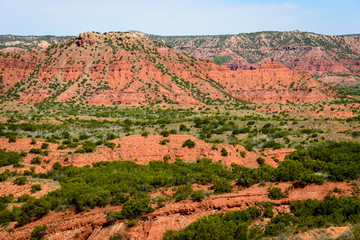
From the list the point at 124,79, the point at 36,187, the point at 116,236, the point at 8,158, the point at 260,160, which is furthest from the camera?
the point at 124,79

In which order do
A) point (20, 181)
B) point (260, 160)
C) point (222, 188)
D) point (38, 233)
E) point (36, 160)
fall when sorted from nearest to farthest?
point (38, 233)
point (222, 188)
point (20, 181)
point (36, 160)
point (260, 160)

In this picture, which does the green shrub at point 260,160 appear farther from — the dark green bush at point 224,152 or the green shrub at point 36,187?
the green shrub at point 36,187

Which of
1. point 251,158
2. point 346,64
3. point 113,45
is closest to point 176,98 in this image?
point 113,45

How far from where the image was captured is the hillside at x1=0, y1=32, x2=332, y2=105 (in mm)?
87375

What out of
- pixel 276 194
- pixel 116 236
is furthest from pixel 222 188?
pixel 116 236

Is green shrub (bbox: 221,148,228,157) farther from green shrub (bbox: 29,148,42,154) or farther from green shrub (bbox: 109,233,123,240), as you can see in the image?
green shrub (bbox: 29,148,42,154)

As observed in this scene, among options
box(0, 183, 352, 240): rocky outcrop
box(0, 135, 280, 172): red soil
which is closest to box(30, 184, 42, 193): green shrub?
box(0, 183, 352, 240): rocky outcrop

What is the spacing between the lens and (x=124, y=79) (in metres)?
92.9

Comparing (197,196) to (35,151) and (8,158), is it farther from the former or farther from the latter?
(35,151)

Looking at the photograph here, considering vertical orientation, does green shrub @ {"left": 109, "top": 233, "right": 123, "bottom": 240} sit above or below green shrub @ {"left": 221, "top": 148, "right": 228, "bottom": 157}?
above

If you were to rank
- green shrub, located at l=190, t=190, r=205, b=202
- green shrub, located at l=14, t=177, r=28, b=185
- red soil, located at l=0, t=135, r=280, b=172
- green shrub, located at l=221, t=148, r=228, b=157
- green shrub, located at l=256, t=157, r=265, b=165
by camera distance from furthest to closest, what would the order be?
1. green shrub, located at l=221, t=148, r=228, b=157
2. green shrub, located at l=256, t=157, r=265, b=165
3. red soil, located at l=0, t=135, r=280, b=172
4. green shrub, located at l=14, t=177, r=28, b=185
5. green shrub, located at l=190, t=190, r=205, b=202

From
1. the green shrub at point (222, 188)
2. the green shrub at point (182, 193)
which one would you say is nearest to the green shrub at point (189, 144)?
the green shrub at point (182, 193)

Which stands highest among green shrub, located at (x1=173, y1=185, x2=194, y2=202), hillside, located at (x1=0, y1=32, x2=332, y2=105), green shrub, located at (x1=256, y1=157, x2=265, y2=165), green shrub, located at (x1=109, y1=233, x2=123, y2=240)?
hillside, located at (x1=0, y1=32, x2=332, y2=105)

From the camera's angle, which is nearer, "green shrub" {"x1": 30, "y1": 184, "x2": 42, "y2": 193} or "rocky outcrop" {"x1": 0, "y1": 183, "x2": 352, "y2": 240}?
"rocky outcrop" {"x1": 0, "y1": 183, "x2": 352, "y2": 240}
